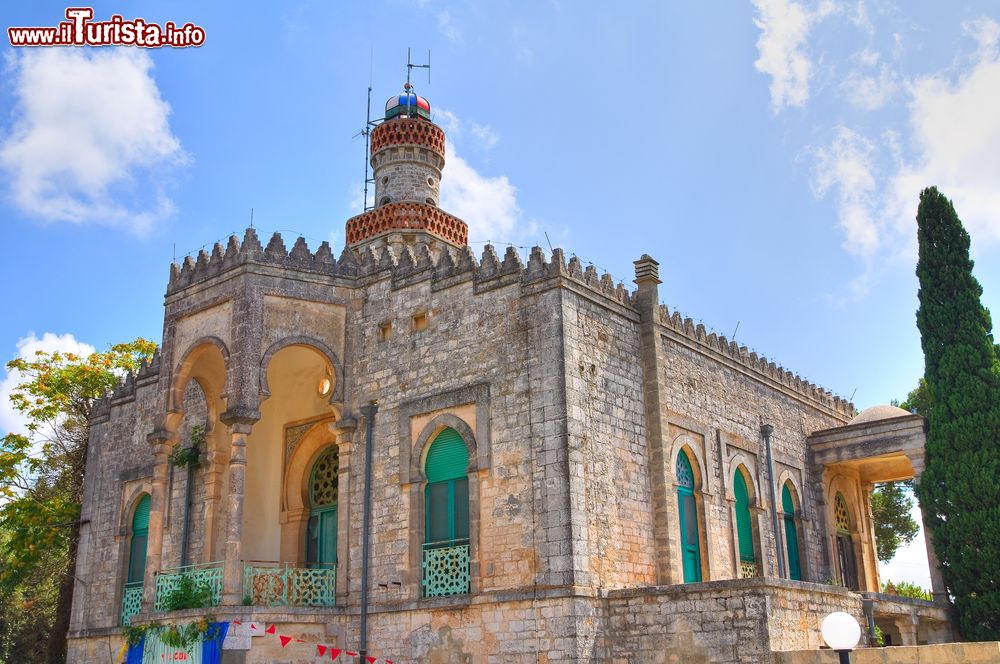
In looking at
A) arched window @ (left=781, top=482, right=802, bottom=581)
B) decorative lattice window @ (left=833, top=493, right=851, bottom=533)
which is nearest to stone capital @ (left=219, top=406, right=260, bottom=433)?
arched window @ (left=781, top=482, right=802, bottom=581)

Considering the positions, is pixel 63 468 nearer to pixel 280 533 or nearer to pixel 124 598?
pixel 124 598

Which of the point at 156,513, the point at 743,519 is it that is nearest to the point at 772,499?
the point at 743,519

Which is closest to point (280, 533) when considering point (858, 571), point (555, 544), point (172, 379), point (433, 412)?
point (172, 379)

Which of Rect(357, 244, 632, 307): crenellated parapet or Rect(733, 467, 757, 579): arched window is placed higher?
Rect(357, 244, 632, 307): crenellated parapet

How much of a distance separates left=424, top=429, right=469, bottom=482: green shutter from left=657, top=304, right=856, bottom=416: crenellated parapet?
148 inches

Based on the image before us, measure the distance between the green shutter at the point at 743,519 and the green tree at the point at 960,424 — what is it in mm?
2986

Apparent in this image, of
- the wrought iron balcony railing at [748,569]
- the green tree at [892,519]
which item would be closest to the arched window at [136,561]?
the wrought iron balcony railing at [748,569]

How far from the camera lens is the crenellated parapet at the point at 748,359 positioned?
15708mm

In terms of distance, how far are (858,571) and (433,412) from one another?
424 inches

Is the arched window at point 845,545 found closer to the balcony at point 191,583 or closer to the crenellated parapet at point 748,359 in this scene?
the crenellated parapet at point 748,359

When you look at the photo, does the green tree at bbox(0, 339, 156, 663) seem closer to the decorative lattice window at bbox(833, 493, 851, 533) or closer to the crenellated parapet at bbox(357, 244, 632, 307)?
the crenellated parapet at bbox(357, 244, 632, 307)

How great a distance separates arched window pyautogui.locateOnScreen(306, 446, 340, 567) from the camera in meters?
15.8

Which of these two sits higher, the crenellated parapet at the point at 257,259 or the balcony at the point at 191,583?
the crenellated parapet at the point at 257,259

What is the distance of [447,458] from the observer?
13.6m
